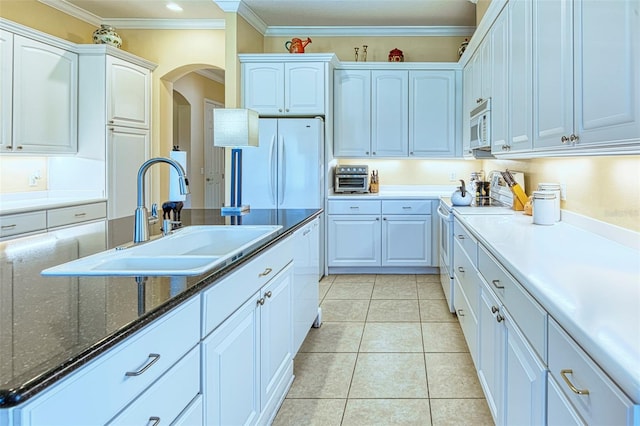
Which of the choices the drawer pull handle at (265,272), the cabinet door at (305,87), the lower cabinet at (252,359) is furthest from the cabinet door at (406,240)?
the drawer pull handle at (265,272)

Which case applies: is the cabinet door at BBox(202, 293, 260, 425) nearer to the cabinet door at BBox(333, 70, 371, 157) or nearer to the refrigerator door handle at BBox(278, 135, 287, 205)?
the refrigerator door handle at BBox(278, 135, 287, 205)

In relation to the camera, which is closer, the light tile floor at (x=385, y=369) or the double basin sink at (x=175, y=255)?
the double basin sink at (x=175, y=255)

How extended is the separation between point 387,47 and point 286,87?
150 centimetres

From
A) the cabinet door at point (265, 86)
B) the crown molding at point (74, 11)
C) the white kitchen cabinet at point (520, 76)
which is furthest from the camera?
the cabinet door at point (265, 86)

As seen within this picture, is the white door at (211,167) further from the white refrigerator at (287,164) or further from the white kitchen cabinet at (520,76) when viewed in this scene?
the white kitchen cabinet at (520,76)

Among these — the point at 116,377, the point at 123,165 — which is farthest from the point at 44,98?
the point at 116,377

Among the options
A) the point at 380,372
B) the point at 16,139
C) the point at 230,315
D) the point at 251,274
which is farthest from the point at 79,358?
the point at 16,139

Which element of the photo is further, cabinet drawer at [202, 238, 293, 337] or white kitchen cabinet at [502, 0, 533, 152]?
white kitchen cabinet at [502, 0, 533, 152]

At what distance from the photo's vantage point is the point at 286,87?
16.9ft

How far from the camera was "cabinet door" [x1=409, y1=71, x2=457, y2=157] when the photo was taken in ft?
17.9

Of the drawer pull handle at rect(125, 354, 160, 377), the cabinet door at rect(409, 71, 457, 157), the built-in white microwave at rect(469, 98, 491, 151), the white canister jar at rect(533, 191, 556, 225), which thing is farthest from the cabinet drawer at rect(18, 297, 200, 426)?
the cabinet door at rect(409, 71, 457, 157)

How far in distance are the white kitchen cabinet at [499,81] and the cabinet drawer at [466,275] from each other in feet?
2.64

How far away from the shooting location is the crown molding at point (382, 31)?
5.68 meters

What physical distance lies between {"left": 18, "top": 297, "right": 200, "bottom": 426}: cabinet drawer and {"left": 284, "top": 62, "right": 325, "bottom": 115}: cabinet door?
4086 mm
